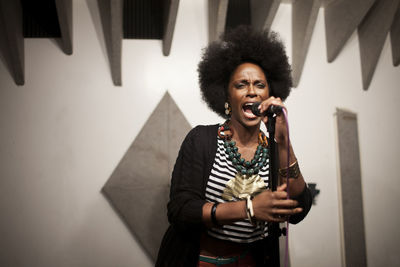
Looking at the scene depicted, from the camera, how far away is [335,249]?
3.53 metres

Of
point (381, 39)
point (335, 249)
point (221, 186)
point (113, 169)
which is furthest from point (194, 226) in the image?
point (381, 39)

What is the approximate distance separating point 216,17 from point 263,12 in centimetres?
50

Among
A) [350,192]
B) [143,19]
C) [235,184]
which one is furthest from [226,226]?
[143,19]

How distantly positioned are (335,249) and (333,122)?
1.43 meters

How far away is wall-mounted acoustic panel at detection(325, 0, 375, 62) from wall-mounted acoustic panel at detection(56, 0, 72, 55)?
2849 millimetres

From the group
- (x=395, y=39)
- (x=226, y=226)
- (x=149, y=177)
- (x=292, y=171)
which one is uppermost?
(x=395, y=39)

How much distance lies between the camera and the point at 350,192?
11.7 ft

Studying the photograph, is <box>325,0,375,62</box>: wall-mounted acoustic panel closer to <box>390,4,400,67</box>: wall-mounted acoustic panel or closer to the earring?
<box>390,4,400,67</box>: wall-mounted acoustic panel

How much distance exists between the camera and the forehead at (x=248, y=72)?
6.53 ft

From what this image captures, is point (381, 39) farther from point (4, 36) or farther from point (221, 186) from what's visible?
point (4, 36)

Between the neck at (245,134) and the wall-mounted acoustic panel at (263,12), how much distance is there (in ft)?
5.62

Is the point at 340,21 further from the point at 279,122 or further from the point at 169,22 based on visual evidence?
the point at 279,122

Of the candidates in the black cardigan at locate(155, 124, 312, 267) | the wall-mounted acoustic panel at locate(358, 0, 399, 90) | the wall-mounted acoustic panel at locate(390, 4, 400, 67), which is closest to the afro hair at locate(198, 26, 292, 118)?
the black cardigan at locate(155, 124, 312, 267)

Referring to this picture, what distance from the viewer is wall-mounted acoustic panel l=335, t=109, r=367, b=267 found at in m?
3.50
